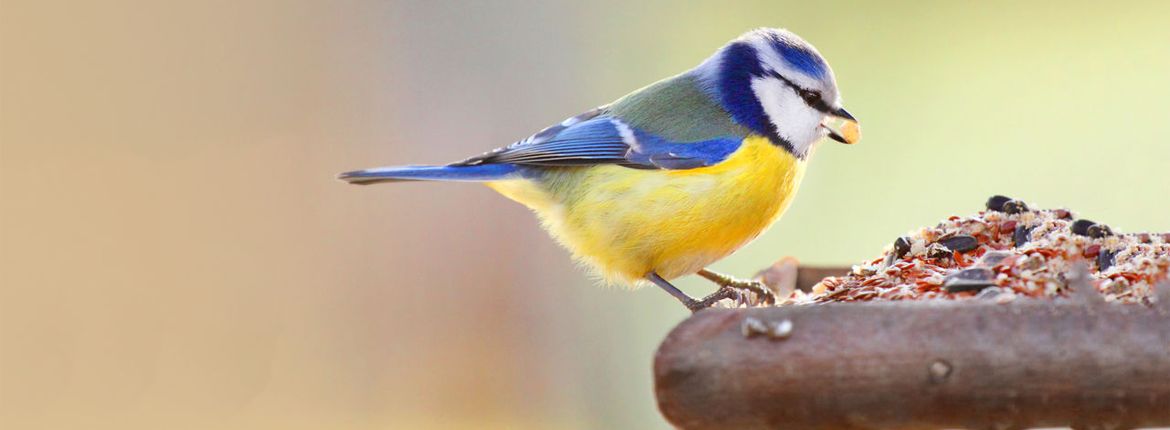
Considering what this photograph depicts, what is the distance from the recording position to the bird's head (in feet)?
9.20

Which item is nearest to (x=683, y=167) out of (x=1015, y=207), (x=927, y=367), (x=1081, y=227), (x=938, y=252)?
(x=938, y=252)

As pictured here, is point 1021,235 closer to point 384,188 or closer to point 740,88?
point 740,88

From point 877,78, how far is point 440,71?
2.76 meters

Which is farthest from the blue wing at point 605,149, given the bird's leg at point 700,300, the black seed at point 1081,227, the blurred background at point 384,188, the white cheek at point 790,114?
the blurred background at point 384,188

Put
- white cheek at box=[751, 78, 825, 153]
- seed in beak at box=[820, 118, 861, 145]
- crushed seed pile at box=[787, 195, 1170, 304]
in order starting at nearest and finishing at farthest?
crushed seed pile at box=[787, 195, 1170, 304] < white cheek at box=[751, 78, 825, 153] < seed in beak at box=[820, 118, 861, 145]

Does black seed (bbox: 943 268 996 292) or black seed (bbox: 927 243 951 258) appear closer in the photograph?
black seed (bbox: 943 268 996 292)

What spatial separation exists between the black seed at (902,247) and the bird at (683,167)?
364 mm

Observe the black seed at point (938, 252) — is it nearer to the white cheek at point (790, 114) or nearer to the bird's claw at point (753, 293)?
the bird's claw at point (753, 293)

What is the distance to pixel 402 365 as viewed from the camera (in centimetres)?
633

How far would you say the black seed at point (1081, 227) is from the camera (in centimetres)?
222

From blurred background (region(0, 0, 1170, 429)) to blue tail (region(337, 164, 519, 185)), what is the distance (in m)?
3.26

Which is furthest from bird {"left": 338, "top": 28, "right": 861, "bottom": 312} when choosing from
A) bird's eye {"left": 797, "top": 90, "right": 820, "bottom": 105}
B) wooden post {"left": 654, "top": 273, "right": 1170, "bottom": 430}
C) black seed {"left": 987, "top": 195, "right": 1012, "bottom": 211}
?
wooden post {"left": 654, "top": 273, "right": 1170, "bottom": 430}

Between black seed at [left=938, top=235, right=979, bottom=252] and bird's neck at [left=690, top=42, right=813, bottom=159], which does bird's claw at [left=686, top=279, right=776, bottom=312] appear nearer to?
bird's neck at [left=690, top=42, right=813, bottom=159]

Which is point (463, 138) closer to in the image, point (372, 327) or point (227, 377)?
point (372, 327)
